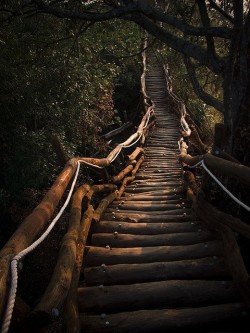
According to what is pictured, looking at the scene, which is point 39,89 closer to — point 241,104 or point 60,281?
point 241,104

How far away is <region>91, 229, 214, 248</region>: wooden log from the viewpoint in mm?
4074

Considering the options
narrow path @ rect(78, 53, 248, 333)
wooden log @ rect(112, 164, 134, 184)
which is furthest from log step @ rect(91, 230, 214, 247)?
wooden log @ rect(112, 164, 134, 184)

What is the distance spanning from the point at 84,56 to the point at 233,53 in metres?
6.68

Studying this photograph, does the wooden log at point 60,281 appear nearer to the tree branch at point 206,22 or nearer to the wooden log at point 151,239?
the wooden log at point 151,239

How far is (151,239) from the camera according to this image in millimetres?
4117

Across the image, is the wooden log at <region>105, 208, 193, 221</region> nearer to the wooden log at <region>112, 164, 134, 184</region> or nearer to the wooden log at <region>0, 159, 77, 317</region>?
the wooden log at <region>112, 164, 134, 184</region>

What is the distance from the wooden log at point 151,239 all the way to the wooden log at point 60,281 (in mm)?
703

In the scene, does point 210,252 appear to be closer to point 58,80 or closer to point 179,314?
point 179,314

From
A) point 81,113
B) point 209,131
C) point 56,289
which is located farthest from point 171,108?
point 56,289

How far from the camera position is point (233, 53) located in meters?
4.55

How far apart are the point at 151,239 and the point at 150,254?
1.44 feet

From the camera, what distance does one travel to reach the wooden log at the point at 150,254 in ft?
11.9

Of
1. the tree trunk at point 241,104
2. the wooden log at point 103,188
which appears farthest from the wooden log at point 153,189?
the tree trunk at point 241,104

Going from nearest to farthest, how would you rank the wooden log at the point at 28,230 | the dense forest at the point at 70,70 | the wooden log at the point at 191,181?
the wooden log at the point at 28,230 → the dense forest at the point at 70,70 → the wooden log at the point at 191,181
